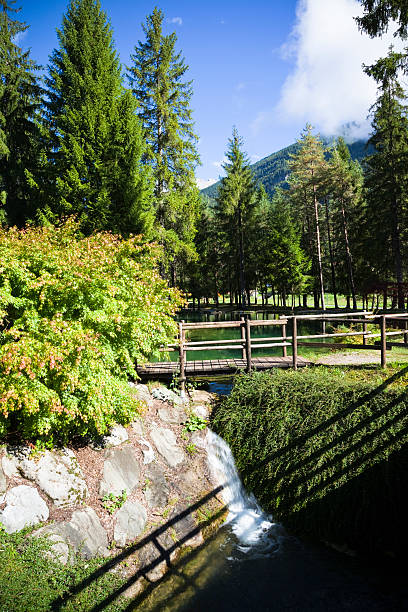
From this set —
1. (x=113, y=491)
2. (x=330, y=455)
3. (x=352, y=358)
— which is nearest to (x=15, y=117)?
(x=113, y=491)

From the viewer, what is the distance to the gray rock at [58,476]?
544 centimetres

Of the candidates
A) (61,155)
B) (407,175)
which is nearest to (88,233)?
(61,155)

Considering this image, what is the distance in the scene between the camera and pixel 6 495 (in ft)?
16.4

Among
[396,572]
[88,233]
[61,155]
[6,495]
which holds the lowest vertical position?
[396,572]

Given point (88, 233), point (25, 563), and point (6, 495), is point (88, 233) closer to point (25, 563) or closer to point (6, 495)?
point (6, 495)

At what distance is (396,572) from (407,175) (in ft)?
72.5

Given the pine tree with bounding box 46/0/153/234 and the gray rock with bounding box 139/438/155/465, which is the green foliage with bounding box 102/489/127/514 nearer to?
the gray rock with bounding box 139/438/155/465

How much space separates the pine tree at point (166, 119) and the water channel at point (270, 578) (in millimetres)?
15050

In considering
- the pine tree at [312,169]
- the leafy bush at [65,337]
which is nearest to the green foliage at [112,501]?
the leafy bush at [65,337]

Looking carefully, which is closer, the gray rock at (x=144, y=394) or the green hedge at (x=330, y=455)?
the green hedge at (x=330, y=455)

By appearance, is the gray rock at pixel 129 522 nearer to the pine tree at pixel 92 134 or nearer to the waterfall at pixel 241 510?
the waterfall at pixel 241 510

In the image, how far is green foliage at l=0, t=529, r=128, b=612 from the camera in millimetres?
4137

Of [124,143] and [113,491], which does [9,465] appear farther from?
[124,143]

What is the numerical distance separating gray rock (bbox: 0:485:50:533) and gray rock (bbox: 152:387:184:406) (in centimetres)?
409
